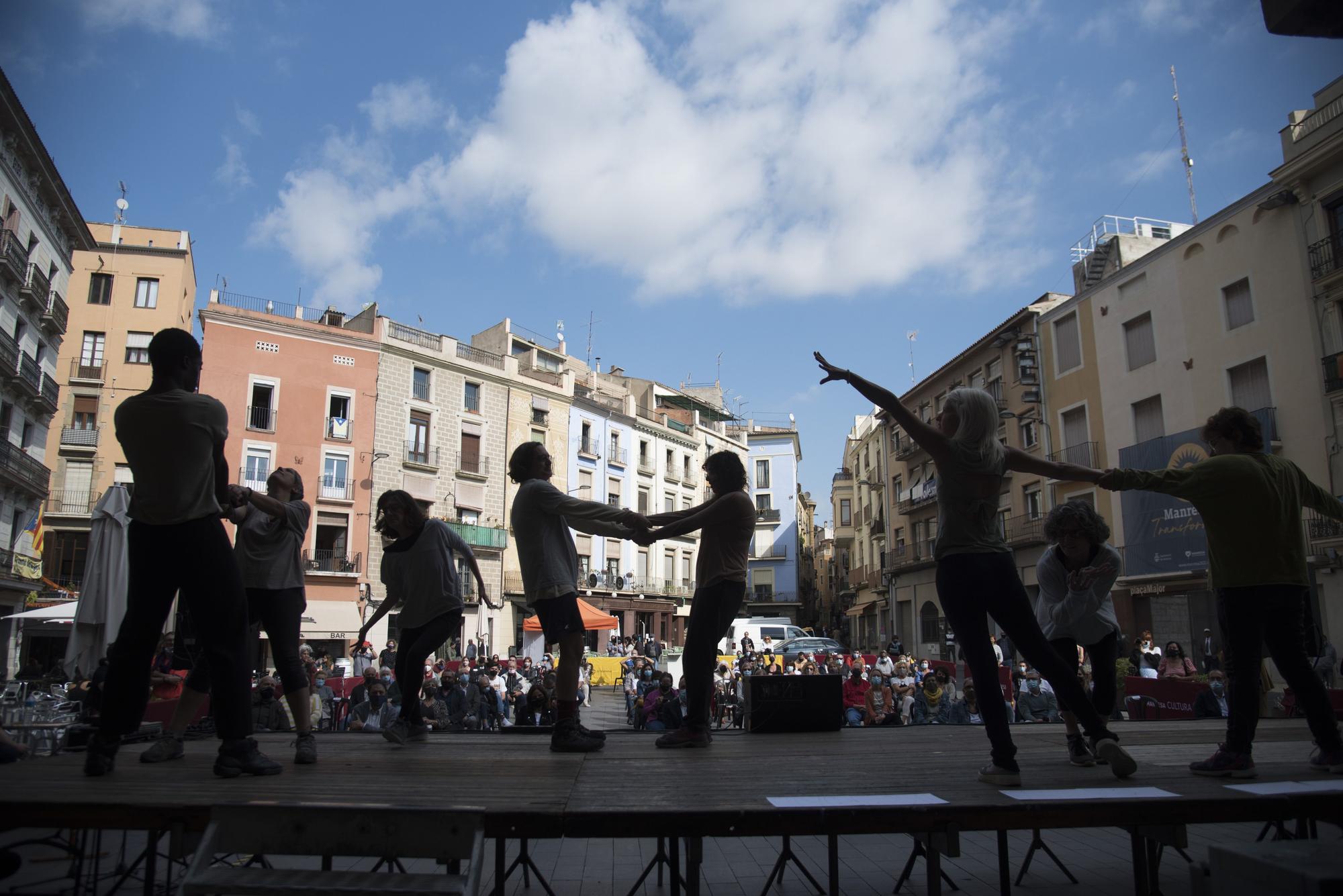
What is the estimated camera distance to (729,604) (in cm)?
548

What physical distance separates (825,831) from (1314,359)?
2757 centimetres

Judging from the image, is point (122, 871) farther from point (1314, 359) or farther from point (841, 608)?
point (841, 608)

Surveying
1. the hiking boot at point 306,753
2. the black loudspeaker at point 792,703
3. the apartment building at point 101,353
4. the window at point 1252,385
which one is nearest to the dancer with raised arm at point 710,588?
the black loudspeaker at point 792,703

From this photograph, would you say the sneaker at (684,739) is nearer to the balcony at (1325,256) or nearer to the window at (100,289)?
the balcony at (1325,256)

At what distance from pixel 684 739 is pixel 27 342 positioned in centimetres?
3564

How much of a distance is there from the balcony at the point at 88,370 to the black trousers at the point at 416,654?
39959 mm

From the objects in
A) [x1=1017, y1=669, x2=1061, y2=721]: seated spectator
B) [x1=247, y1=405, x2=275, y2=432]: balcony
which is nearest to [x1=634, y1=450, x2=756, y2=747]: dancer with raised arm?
[x1=1017, y1=669, x2=1061, y2=721]: seated spectator

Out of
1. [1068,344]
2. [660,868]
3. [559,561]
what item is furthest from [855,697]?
A: [1068,344]

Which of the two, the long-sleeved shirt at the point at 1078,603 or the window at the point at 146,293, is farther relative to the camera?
the window at the point at 146,293

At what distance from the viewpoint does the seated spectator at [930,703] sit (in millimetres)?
14516

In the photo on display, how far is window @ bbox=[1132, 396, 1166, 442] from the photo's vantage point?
2998 cm

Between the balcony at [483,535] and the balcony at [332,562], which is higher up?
the balcony at [483,535]

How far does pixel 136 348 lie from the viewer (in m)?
39.3

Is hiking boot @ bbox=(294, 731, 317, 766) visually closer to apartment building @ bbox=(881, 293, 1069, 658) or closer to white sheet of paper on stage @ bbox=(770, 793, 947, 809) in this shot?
white sheet of paper on stage @ bbox=(770, 793, 947, 809)
